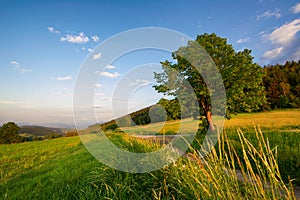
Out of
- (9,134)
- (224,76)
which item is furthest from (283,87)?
(9,134)

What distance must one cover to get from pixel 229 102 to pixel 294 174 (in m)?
10.4

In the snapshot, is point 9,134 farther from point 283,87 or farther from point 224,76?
point 283,87

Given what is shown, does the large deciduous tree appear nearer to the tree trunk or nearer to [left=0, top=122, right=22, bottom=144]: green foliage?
the tree trunk

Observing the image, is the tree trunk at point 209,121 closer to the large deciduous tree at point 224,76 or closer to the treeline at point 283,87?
the large deciduous tree at point 224,76

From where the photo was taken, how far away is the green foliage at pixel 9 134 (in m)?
66.1

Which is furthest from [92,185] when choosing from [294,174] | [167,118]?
[167,118]

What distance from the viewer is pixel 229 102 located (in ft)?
49.7

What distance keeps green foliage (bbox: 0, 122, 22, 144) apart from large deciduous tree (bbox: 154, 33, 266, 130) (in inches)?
2738

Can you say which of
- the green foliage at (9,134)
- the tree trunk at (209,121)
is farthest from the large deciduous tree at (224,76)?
the green foliage at (9,134)

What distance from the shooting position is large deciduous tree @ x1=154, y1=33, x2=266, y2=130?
14891mm

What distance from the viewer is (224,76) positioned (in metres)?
14.9

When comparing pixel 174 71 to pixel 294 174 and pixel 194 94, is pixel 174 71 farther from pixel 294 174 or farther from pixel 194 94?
pixel 294 174

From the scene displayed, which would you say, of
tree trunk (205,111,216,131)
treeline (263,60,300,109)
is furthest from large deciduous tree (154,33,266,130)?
treeline (263,60,300,109)

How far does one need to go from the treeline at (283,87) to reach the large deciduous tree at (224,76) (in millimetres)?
42953
